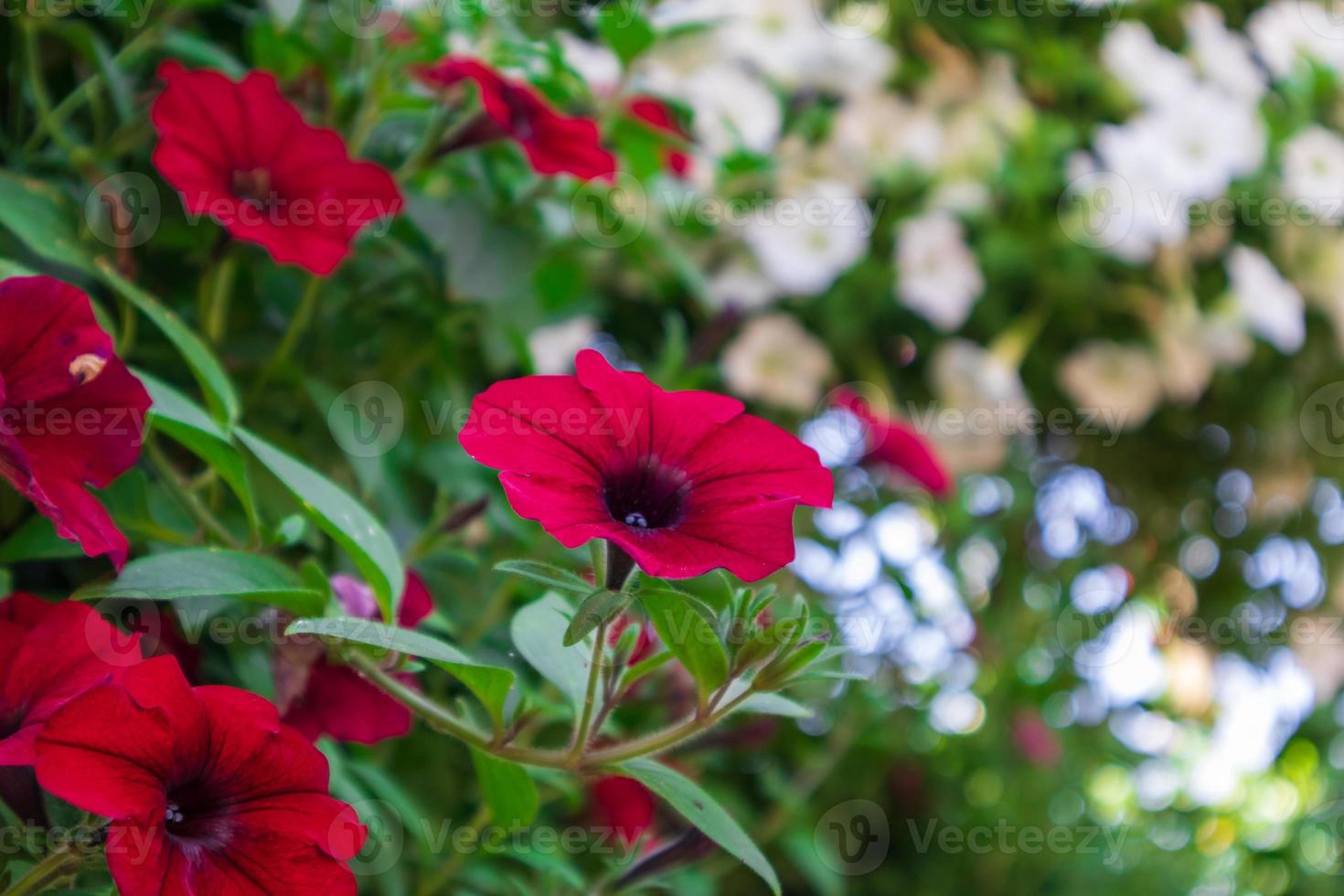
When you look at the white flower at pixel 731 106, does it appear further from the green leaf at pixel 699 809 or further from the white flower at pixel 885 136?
the green leaf at pixel 699 809

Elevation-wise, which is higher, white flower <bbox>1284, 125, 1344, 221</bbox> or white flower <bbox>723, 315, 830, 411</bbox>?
white flower <bbox>1284, 125, 1344, 221</bbox>

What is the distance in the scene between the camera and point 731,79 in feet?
3.77

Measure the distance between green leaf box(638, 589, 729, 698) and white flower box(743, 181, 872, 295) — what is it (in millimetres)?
832

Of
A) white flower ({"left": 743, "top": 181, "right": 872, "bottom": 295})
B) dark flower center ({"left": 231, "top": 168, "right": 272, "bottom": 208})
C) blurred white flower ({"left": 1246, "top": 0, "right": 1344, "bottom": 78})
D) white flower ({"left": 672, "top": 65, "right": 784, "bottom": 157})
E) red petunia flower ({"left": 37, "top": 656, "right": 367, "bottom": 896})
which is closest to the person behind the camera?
red petunia flower ({"left": 37, "top": 656, "right": 367, "bottom": 896})

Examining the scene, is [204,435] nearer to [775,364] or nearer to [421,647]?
[421,647]

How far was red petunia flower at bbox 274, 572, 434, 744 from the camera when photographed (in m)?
0.48

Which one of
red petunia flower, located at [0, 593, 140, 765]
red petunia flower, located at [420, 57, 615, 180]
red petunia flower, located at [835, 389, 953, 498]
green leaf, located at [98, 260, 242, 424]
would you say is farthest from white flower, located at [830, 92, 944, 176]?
red petunia flower, located at [0, 593, 140, 765]

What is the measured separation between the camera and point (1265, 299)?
139 centimetres

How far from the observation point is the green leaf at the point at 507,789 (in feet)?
1.53

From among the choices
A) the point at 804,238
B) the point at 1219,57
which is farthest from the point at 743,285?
the point at 1219,57

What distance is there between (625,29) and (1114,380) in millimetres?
896

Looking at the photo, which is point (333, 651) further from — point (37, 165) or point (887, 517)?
point (887, 517)

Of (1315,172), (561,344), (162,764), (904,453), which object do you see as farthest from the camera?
(1315,172)

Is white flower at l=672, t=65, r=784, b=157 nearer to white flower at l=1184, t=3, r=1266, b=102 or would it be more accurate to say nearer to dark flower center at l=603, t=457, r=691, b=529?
white flower at l=1184, t=3, r=1266, b=102
